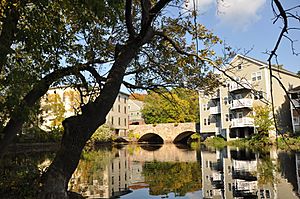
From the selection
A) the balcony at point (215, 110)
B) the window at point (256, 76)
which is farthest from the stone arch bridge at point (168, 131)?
the window at point (256, 76)

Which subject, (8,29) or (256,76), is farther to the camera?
(256,76)

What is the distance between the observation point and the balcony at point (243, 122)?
37.5m

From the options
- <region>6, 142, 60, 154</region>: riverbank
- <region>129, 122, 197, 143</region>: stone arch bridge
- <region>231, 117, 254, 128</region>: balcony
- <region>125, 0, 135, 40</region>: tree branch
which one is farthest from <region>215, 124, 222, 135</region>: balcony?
<region>125, 0, 135, 40</region>: tree branch

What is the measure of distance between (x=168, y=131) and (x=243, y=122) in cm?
1684

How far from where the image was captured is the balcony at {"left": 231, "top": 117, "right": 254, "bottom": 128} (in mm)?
37469

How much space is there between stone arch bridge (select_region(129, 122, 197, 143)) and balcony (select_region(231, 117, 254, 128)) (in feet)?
34.3

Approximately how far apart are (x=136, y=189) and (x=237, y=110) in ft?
110

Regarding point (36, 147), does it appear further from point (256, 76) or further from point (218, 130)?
point (256, 76)

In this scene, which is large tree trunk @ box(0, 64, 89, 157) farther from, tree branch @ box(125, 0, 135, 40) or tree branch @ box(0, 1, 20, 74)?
tree branch @ box(125, 0, 135, 40)

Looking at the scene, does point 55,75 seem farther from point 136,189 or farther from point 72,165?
point 136,189

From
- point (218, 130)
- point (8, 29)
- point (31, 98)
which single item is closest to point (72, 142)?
point (31, 98)

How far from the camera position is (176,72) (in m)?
8.56

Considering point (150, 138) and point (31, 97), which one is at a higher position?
point (31, 97)

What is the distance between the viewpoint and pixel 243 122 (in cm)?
3800
